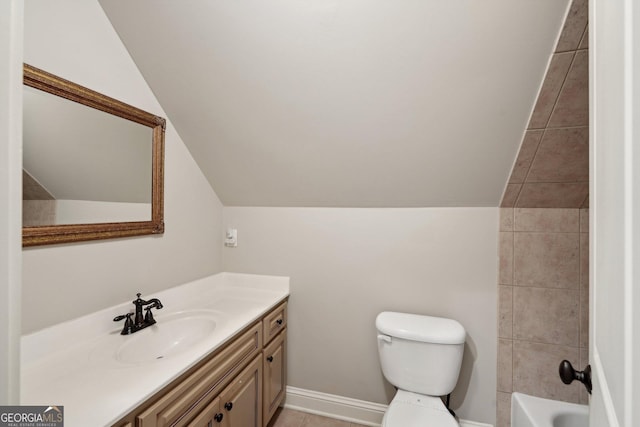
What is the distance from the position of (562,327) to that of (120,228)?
2.34 meters

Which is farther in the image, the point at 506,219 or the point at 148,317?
the point at 506,219

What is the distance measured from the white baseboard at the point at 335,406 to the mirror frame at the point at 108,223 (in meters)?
1.43

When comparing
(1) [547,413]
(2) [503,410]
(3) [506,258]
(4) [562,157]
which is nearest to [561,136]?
(4) [562,157]

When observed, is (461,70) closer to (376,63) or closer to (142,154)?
(376,63)

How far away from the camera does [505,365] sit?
158cm

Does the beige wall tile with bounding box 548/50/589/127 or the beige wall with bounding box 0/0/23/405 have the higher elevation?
the beige wall tile with bounding box 548/50/589/127

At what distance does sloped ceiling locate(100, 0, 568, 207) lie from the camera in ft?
3.46

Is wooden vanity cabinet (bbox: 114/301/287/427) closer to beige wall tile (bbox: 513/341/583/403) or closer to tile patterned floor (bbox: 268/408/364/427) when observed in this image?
tile patterned floor (bbox: 268/408/364/427)

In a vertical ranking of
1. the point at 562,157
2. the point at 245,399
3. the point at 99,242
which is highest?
the point at 562,157

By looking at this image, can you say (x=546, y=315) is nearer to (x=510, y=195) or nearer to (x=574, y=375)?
(x=510, y=195)

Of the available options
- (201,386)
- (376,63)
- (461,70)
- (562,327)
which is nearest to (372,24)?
(376,63)

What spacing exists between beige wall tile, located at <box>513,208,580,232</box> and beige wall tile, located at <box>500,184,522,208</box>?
0.19ft

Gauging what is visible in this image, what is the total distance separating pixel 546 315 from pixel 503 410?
1.99 feet

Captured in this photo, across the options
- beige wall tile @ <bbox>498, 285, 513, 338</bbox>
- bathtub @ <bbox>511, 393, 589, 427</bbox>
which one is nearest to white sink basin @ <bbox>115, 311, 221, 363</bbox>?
beige wall tile @ <bbox>498, 285, 513, 338</bbox>
